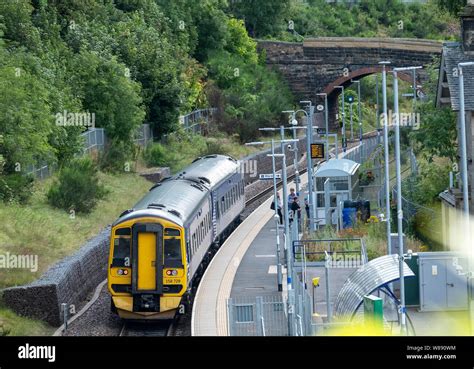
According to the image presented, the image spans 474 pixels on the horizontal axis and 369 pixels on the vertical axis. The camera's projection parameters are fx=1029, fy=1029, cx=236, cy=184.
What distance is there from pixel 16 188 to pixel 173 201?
6.96 m

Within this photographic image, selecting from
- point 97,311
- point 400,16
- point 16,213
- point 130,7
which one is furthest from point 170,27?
point 97,311

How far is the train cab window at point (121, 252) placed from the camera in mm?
19594

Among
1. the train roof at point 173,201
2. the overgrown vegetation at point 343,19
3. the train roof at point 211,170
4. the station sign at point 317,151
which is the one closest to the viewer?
the train roof at point 173,201

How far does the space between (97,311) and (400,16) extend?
57.6 meters

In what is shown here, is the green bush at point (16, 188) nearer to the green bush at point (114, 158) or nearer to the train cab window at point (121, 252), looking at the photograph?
the train cab window at point (121, 252)

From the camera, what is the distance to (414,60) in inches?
2328

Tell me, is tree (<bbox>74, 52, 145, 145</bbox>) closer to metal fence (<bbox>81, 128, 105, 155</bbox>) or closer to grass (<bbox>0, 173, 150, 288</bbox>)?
metal fence (<bbox>81, 128, 105, 155</bbox>)

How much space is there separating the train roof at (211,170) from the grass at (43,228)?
2765 mm

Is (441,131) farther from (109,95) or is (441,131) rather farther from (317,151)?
(109,95)
